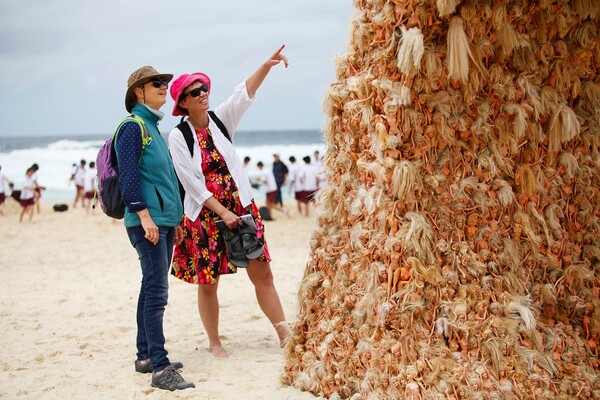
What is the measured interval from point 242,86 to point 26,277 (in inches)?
230

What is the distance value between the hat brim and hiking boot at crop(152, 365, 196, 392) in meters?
1.78

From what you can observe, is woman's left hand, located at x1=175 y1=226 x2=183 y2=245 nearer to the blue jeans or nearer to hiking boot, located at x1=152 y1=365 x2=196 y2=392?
the blue jeans

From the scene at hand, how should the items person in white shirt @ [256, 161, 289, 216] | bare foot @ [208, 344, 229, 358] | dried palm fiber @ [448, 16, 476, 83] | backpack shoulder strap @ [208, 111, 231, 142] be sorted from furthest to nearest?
person in white shirt @ [256, 161, 289, 216], bare foot @ [208, 344, 229, 358], backpack shoulder strap @ [208, 111, 231, 142], dried palm fiber @ [448, 16, 476, 83]

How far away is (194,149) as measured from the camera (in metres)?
4.37

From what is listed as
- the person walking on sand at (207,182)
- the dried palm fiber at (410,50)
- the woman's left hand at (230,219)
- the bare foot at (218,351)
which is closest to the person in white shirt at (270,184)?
the bare foot at (218,351)

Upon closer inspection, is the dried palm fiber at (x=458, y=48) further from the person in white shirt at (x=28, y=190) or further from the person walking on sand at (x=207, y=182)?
the person in white shirt at (x=28, y=190)

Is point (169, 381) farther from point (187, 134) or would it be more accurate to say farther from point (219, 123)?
→ point (219, 123)

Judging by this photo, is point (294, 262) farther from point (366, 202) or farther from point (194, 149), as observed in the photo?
point (366, 202)

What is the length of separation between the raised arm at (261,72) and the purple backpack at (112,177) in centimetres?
95

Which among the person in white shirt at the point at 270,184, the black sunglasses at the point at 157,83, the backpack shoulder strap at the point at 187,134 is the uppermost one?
the black sunglasses at the point at 157,83

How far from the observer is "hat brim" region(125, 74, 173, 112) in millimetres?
3990

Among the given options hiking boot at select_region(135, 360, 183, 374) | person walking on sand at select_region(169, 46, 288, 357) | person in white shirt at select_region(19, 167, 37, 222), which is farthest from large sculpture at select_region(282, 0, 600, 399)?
person in white shirt at select_region(19, 167, 37, 222)

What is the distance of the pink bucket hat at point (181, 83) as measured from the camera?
4.34 m

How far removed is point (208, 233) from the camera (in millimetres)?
4398
